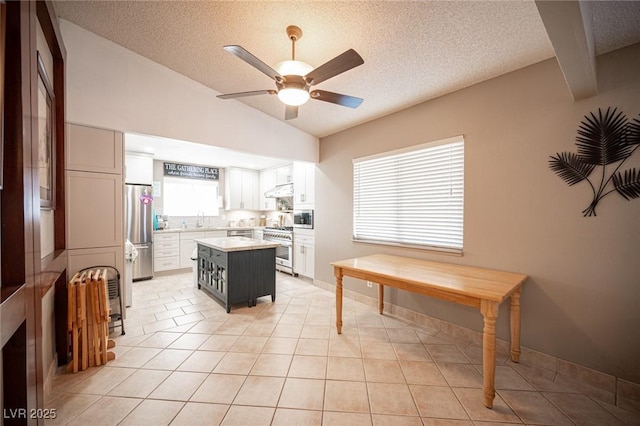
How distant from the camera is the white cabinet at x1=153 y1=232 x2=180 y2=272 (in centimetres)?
491

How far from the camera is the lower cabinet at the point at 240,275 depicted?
3211 millimetres

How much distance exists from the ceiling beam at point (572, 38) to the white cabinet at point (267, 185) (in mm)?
5311

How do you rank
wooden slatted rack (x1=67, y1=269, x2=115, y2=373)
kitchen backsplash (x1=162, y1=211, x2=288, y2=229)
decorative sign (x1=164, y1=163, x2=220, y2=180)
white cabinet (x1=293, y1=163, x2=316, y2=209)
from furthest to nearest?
1. kitchen backsplash (x1=162, y1=211, x2=288, y2=229)
2. decorative sign (x1=164, y1=163, x2=220, y2=180)
3. white cabinet (x1=293, y1=163, x2=316, y2=209)
4. wooden slatted rack (x1=67, y1=269, x2=115, y2=373)

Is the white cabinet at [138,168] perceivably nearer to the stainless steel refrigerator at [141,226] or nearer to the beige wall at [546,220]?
the stainless steel refrigerator at [141,226]

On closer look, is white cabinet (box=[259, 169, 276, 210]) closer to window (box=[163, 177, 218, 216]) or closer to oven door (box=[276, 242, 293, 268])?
window (box=[163, 177, 218, 216])

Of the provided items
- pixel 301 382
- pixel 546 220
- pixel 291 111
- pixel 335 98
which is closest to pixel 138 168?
pixel 291 111

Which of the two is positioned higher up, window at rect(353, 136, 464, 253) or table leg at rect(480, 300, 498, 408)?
window at rect(353, 136, 464, 253)

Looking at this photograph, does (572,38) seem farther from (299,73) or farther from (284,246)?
(284,246)

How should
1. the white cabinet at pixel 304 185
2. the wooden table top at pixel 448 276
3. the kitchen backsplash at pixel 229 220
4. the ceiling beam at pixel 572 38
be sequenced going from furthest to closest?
the kitchen backsplash at pixel 229 220
the white cabinet at pixel 304 185
the wooden table top at pixel 448 276
the ceiling beam at pixel 572 38

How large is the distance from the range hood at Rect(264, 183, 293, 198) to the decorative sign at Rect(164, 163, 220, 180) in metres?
1.55

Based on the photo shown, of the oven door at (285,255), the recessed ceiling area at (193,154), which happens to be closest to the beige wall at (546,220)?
the oven door at (285,255)

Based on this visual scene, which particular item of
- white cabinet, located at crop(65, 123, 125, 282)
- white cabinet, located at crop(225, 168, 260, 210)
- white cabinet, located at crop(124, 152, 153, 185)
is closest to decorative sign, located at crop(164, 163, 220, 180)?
white cabinet, located at crop(225, 168, 260, 210)

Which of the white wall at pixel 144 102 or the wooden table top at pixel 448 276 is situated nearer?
the wooden table top at pixel 448 276

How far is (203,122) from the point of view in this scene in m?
3.18
